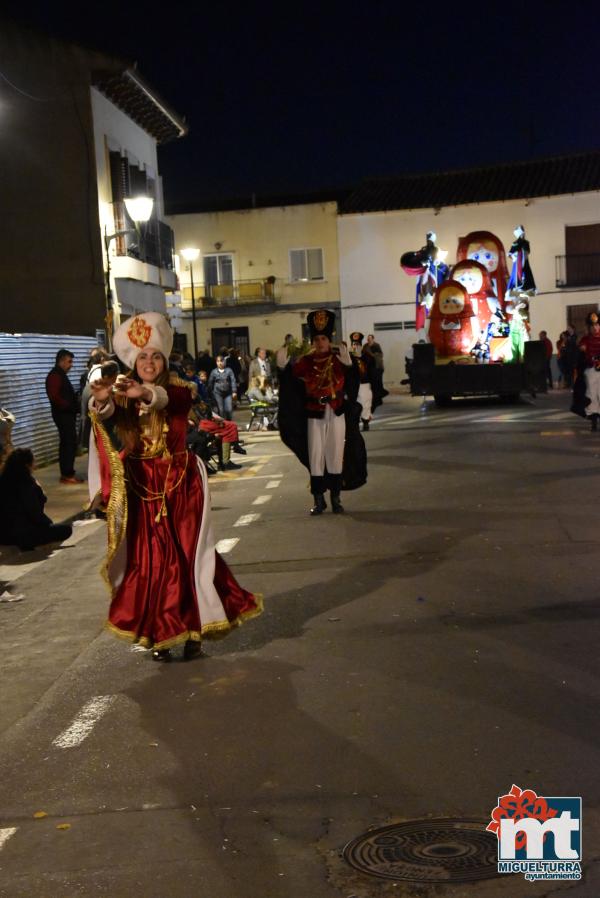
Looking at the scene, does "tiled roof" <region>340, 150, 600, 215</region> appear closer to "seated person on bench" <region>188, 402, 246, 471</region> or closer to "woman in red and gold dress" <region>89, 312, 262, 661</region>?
"seated person on bench" <region>188, 402, 246, 471</region>

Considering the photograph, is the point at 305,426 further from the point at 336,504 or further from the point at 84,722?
the point at 84,722

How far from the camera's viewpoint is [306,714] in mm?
5559

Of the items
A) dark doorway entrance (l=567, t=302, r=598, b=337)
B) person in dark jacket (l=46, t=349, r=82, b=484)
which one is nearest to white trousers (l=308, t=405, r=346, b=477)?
person in dark jacket (l=46, t=349, r=82, b=484)

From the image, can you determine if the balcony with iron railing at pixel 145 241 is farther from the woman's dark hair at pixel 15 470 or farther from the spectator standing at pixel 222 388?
the woman's dark hair at pixel 15 470

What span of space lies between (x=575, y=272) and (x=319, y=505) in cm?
3561

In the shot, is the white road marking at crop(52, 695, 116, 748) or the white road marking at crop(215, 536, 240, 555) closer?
the white road marking at crop(52, 695, 116, 748)

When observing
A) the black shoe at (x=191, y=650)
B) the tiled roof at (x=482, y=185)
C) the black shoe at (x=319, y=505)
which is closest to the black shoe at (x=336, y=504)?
the black shoe at (x=319, y=505)

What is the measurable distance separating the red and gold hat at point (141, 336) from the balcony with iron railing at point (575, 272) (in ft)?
132

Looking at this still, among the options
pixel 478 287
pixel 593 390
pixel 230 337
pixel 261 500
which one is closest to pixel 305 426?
pixel 261 500

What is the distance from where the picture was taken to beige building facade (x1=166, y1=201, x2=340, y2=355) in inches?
1895

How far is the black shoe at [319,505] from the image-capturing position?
11.9 m

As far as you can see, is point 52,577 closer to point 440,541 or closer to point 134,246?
point 440,541

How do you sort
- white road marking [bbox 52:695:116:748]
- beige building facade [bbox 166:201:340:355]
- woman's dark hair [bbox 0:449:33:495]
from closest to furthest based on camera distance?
white road marking [bbox 52:695:116:748]
woman's dark hair [bbox 0:449:33:495]
beige building facade [bbox 166:201:340:355]

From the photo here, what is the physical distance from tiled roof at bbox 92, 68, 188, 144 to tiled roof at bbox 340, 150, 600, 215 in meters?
12.1
